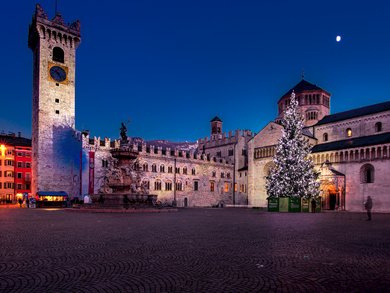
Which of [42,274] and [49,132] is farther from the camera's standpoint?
[49,132]

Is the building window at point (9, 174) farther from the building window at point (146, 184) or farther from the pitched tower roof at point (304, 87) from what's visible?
the pitched tower roof at point (304, 87)

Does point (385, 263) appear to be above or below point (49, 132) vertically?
below

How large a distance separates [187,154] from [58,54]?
29768 mm

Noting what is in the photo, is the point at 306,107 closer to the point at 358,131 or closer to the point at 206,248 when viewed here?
the point at 358,131

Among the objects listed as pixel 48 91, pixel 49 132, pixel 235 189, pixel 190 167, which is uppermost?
pixel 48 91

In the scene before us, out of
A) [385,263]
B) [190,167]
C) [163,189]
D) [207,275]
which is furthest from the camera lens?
[190,167]

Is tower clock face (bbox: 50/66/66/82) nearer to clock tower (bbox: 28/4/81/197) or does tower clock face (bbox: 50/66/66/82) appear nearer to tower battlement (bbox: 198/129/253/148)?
clock tower (bbox: 28/4/81/197)

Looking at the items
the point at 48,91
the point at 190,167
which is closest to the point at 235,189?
the point at 190,167

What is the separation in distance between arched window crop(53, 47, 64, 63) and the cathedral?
168 mm

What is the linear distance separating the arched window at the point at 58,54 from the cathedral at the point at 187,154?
17 centimetres

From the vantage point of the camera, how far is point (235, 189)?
77.4 meters

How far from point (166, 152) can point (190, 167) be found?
20.8 feet

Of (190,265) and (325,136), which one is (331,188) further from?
(190,265)

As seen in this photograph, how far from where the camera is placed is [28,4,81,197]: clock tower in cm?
5632
